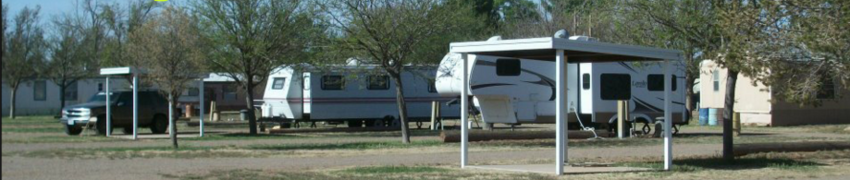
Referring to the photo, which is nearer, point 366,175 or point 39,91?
point 366,175

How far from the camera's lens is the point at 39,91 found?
55219mm

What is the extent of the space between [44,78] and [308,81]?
932 inches

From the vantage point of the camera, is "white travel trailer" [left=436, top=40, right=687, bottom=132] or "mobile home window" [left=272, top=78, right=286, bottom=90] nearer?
"white travel trailer" [left=436, top=40, right=687, bottom=132]

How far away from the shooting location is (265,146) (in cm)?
2278

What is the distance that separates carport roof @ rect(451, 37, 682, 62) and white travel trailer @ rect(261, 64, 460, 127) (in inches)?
678

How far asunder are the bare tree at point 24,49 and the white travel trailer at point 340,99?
1289 cm

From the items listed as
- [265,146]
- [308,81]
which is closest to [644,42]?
[265,146]

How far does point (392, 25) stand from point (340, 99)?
11.8 m

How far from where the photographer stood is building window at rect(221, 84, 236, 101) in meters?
56.4

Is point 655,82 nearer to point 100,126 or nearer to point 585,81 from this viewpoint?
point 585,81

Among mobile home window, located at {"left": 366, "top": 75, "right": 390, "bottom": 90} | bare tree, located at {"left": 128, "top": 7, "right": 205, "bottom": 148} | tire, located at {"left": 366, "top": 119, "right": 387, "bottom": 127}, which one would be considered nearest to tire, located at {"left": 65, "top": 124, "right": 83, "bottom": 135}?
mobile home window, located at {"left": 366, "top": 75, "right": 390, "bottom": 90}

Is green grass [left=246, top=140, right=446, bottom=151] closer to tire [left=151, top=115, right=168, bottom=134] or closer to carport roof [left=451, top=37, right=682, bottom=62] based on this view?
carport roof [left=451, top=37, right=682, bottom=62]

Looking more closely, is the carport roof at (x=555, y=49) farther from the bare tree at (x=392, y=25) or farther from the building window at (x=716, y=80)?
the building window at (x=716, y=80)

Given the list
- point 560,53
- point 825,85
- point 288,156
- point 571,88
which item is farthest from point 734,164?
point 571,88
